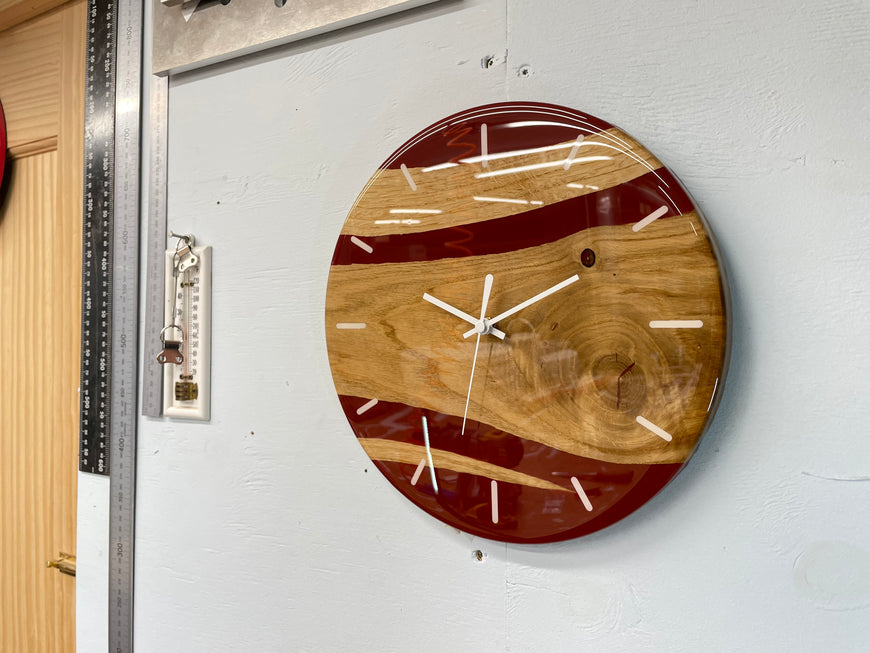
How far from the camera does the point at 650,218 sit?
0.76m

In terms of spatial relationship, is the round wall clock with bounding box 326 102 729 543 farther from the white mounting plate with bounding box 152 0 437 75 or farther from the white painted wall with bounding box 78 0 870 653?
the white mounting plate with bounding box 152 0 437 75

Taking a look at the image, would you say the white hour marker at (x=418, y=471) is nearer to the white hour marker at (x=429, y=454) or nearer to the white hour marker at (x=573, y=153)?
the white hour marker at (x=429, y=454)

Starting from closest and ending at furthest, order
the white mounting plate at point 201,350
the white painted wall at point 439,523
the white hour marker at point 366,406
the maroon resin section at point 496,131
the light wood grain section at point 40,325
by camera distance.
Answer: the white painted wall at point 439,523
the maroon resin section at point 496,131
the white hour marker at point 366,406
the white mounting plate at point 201,350
the light wood grain section at point 40,325

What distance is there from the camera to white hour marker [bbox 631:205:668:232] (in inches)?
29.9

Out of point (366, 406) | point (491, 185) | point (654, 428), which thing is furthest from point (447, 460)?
point (491, 185)

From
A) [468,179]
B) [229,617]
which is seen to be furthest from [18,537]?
[468,179]

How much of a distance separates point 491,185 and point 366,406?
37 cm

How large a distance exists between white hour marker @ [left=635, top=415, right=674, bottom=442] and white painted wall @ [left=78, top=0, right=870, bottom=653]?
62 mm

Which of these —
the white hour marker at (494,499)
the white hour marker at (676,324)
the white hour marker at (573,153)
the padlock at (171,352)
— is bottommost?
the white hour marker at (494,499)

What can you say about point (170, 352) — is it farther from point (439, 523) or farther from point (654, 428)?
point (654, 428)

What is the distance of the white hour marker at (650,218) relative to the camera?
2.49 ft

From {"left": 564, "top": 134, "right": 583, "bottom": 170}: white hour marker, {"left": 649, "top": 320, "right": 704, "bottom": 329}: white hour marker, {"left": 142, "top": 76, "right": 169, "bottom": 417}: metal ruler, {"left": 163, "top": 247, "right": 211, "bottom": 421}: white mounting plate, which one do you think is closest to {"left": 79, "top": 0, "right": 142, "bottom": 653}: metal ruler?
{"left": 142, "top": 76, "right": 169, "bottom": 417}: metal ruler

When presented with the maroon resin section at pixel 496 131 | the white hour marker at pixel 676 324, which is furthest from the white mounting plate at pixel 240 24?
the white hour marker at pixel 676 324

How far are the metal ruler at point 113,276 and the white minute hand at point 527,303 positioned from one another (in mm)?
775
